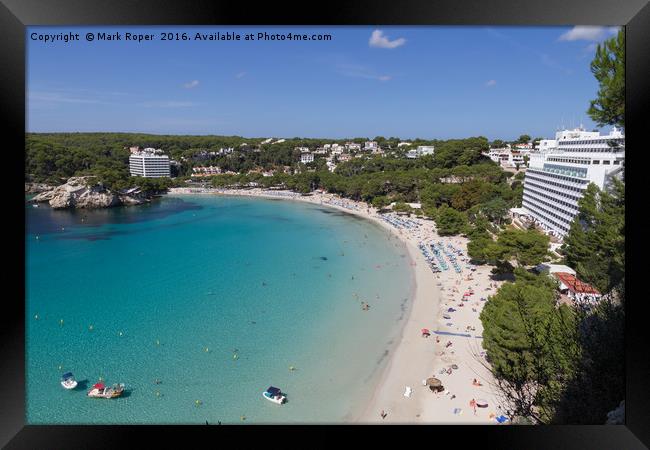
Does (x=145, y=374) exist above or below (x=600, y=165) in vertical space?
below

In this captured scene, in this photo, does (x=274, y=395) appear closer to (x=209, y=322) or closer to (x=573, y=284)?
(x=209, y=322)

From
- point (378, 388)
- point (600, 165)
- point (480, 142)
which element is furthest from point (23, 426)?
point (480, 142)

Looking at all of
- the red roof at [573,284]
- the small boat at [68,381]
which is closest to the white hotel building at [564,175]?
the red roof at [573,284]

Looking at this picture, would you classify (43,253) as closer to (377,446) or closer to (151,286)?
(151,286)

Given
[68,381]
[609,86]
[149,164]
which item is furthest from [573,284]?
[149,164]

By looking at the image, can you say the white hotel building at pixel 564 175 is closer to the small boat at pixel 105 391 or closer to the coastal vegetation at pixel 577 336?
the coastal vegetation at pixel 577 336

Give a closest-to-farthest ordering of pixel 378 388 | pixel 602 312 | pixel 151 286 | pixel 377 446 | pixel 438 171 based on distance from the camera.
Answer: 1. pixel 377 446
2. pixel 602 312
3. pixel 378 388
4. pixel 151 286
5. pixel 438 171

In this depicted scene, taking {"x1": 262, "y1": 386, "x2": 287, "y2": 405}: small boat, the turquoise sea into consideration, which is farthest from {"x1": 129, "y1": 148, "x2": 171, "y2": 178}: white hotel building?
{"x1": 262, "y1": 386, "x2": 287, "y2": 405}: small boat

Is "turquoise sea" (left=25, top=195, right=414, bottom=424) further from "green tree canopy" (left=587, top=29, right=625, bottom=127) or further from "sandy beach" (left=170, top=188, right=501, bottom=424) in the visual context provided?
"green tree canopy" (left=587, top=29, right=625, bottom=127)
